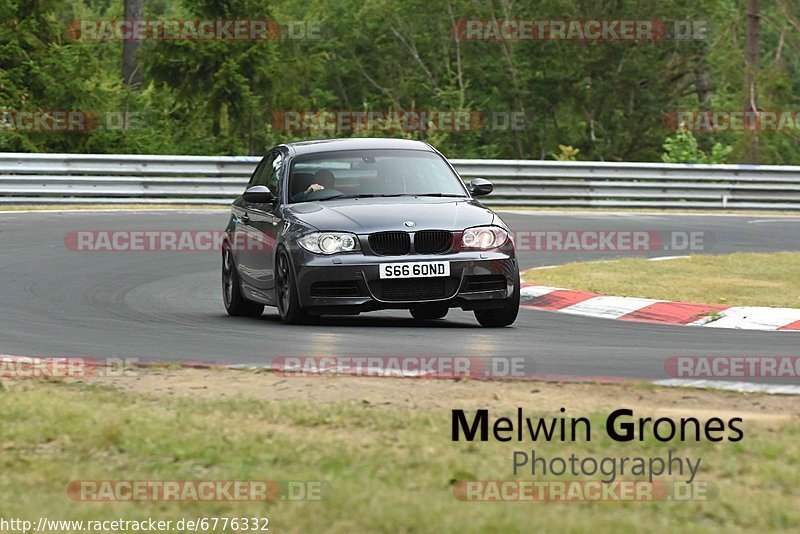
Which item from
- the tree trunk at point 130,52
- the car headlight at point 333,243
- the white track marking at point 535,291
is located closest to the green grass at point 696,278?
the white track marking at point 535,291

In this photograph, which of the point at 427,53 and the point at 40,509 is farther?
the point at 427,53

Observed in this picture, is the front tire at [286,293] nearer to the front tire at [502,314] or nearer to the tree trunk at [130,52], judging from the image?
the front tire at [502,314]

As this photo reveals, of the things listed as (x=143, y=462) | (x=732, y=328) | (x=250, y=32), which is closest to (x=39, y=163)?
(x=250, y=32)

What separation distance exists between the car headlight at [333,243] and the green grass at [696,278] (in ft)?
13.1

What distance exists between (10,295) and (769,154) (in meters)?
40.1

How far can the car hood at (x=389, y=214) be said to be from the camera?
11.5 m

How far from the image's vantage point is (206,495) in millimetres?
5895

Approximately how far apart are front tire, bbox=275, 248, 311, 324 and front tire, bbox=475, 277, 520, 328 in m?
1.44

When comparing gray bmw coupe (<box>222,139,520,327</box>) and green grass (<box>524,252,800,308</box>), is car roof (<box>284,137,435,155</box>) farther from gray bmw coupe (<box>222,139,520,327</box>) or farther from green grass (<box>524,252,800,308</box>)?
green grass (<box>524,252,800,308</box>)

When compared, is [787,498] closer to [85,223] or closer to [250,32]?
[85,223]

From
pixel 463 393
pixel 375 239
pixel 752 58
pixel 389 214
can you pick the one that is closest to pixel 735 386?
pixel 463 393

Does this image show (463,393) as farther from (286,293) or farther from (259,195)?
(259,195)

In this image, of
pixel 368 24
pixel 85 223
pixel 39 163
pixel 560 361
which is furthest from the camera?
pixel 368 24

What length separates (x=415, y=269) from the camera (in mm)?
11375
